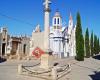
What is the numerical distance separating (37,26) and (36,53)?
1490 cm

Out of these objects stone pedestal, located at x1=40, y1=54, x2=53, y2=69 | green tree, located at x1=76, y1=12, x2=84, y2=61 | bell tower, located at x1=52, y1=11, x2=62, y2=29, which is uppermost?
bell tower, located at x1=52, y1=11, x2=62, y2=29

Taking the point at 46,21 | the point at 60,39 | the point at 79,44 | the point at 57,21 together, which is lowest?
the point at 79,44

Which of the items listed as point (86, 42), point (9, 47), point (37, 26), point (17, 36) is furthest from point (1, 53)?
point (86, 42)

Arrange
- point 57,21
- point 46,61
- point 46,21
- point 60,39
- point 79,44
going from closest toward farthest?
point 46,61 → point 46,21 → point 79,44 → point 60,39 → point 57,21

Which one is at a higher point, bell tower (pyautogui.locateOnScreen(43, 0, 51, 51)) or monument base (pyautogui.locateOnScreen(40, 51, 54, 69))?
bell tower (pyautogui.locateOnScreen(43, 0, 51, 51))

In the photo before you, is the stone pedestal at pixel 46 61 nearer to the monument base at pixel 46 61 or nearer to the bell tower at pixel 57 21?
the monument base at pixel 46 61

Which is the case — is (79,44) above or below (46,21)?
below

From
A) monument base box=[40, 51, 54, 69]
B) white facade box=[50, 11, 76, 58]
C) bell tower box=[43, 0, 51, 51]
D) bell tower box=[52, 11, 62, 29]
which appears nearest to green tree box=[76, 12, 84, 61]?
white facade box=[50, 11, 76, 58]

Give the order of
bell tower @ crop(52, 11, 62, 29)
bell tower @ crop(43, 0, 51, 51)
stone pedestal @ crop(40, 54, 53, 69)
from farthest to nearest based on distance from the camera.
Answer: bell tower @ crop(52, 11, 62, 29), bell tower @ crop(43, 0, 51, 51), stone pedestal @ crop(40, 54, 53, 69)

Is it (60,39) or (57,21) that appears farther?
(57,21)

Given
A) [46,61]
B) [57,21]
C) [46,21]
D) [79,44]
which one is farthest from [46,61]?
[57,21]

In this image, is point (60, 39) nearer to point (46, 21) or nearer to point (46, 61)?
point (46, 21)

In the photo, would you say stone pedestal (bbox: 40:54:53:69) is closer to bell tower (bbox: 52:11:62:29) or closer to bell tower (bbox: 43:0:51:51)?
bell tower (bbox: 43:0:51:51)

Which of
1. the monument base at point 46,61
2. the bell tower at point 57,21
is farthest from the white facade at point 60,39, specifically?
the monument base at point 46,61
